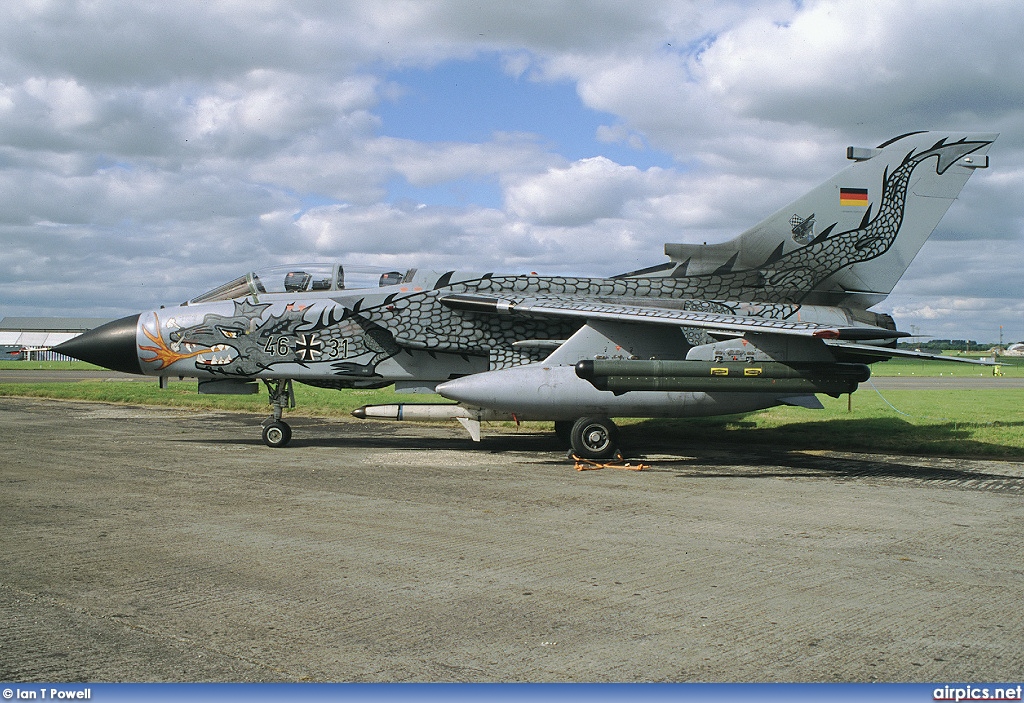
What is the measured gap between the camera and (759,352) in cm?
1124

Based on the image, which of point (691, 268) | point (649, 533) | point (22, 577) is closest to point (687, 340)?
point (691, 268)

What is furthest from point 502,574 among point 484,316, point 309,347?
point 309,347

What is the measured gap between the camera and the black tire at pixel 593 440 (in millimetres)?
12023

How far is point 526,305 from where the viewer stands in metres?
12.3

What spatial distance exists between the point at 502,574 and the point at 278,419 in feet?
28.4

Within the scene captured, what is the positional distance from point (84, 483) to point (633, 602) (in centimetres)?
692

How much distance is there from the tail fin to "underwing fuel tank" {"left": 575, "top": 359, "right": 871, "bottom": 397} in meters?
2.65

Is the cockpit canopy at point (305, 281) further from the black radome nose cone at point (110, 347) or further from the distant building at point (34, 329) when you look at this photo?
the distant building at point (34, 329)

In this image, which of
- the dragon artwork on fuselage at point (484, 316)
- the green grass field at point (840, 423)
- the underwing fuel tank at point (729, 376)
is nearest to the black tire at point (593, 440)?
the underwing fuel tank at point (729, 376)

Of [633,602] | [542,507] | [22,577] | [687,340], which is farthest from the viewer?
[687,340]

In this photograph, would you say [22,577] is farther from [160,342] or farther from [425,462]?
[160,342]

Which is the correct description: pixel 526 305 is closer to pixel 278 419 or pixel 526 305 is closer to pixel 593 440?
pixel 593 440

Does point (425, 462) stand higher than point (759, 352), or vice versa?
point (759, 352)

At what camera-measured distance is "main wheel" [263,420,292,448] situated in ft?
43.0
